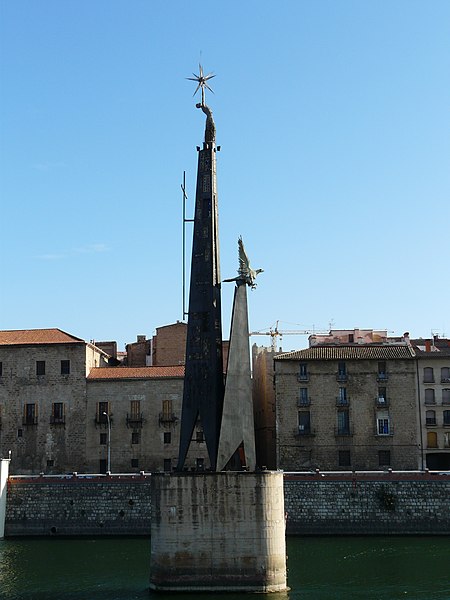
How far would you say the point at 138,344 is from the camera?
269 feet

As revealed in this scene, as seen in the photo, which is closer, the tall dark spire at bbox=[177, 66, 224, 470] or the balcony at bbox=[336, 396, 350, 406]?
the tall dark spire at bbox=[177, 66, 224, 470]

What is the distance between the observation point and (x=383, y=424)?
65.8 meters

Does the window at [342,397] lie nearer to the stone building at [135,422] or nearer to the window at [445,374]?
the window at [445,374]

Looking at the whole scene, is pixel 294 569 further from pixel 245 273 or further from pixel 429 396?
pixel 429 396

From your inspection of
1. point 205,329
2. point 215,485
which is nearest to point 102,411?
point 205,329

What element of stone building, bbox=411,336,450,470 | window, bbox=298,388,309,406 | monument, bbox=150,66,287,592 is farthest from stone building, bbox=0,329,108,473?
monument, bbox=150,66,287,592

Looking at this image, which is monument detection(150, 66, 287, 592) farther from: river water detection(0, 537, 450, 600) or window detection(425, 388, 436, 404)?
window detection(425, 388, 436, 404)

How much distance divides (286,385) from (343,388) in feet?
13.6

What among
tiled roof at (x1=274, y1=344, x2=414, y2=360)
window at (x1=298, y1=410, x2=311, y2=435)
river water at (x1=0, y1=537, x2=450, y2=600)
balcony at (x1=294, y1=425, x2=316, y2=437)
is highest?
tiled roof at (x1=274, y1=344, x2=414, y2=360)

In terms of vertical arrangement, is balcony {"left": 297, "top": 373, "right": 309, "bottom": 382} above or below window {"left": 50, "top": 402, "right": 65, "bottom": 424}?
above

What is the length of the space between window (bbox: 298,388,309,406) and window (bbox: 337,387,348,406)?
2314mm

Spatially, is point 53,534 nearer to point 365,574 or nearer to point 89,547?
point 89,547

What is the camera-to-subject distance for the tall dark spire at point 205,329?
117ft

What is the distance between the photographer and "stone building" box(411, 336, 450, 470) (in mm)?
66062
